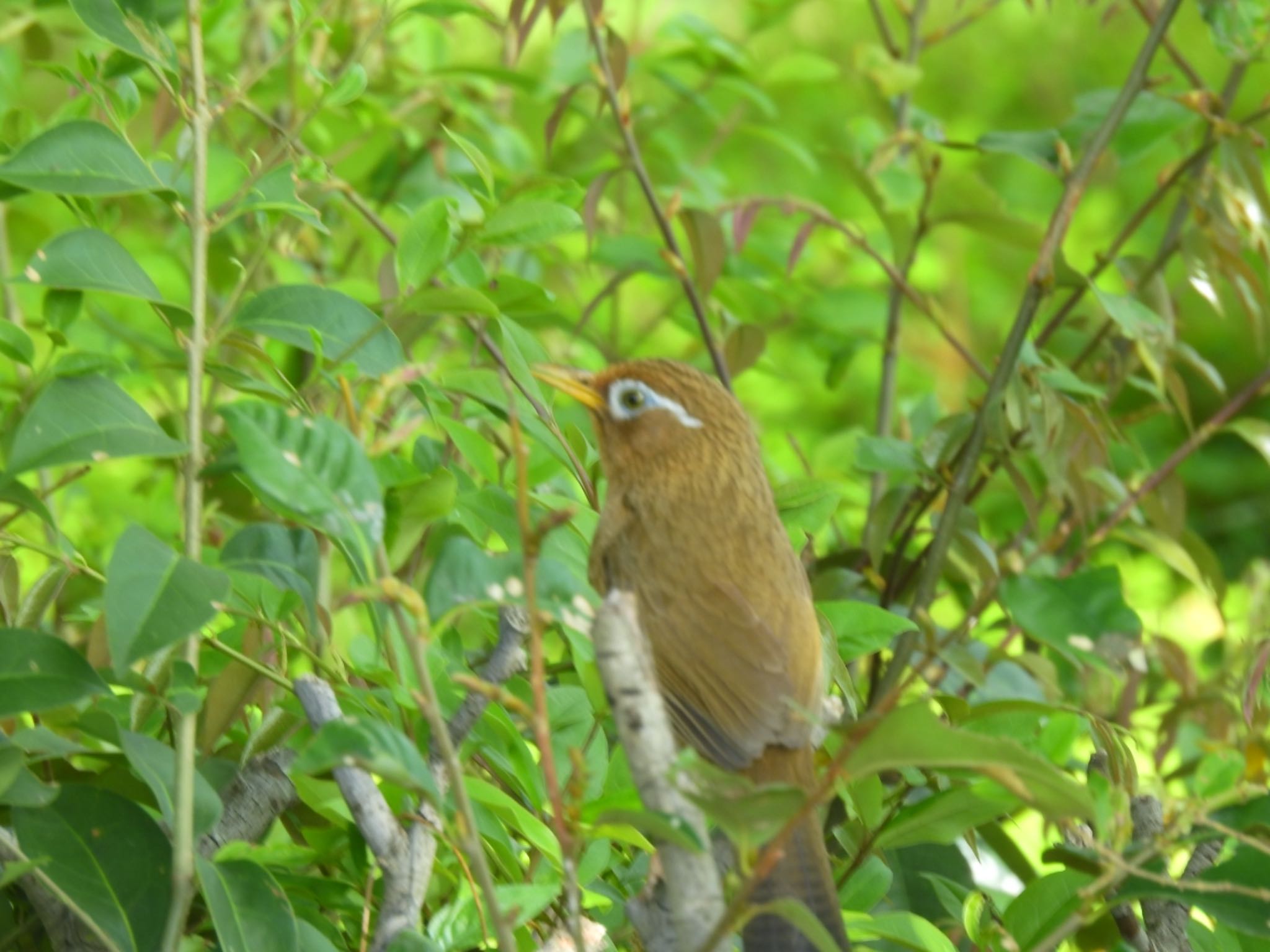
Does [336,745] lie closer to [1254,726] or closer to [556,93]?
[1254,726]

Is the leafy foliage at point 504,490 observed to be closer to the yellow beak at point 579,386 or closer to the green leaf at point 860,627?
the green leaf at point 860,627

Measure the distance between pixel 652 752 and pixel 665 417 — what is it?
1.17 meters

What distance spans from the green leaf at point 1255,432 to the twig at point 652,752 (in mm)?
1529

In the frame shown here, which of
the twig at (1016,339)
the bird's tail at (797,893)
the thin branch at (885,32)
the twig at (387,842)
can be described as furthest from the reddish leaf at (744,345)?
the twig at (387,842)

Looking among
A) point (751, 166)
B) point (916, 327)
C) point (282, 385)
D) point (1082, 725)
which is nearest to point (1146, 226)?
point (916, 327)

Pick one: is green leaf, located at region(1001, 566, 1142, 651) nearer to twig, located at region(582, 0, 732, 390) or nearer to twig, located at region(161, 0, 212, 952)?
twig, located at region(582, 0, 732, 390)

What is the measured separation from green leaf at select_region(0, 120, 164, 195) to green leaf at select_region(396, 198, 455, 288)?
0.85 ft

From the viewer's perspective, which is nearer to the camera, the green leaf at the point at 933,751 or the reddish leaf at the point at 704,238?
the green leaf at the point at 933,751

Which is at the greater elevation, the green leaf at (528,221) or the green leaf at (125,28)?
the green leaf at (125,28)

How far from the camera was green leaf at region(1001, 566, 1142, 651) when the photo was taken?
1.98 meters

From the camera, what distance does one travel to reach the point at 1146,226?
562 cm

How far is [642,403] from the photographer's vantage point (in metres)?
2.15

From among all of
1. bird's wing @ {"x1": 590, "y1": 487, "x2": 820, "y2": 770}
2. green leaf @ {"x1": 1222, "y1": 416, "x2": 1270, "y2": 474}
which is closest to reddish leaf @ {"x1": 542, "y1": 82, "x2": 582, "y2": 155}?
bird's wing @ {"x1": 590, "y1": 487, "x2": 820, "y2": 770}

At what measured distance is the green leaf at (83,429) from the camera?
124 centimetres
